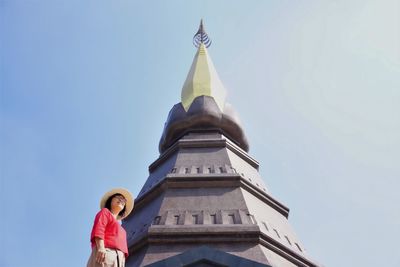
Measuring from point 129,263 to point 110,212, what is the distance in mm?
5990

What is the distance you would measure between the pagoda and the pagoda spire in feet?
0.91

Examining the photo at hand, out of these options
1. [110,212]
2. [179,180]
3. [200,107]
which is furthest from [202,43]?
[110,212]

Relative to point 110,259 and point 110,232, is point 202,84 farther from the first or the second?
point 110,259

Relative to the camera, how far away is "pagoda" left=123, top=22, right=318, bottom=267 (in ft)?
40.3

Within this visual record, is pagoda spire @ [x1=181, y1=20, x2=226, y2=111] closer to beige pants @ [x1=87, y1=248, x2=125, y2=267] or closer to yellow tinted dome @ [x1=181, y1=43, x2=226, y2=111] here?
yellow tinted dome @ [x1=181, y1=43, x2=226, y2=111]

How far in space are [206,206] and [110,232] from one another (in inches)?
298

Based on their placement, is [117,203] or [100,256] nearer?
[100,256]

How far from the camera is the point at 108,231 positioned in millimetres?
6836

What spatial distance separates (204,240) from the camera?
12.5 meters

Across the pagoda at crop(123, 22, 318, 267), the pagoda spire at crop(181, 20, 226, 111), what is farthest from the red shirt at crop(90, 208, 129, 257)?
the pagoda spire at crop(181, 20, 226, 111)

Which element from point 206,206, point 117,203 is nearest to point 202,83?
point 206,206

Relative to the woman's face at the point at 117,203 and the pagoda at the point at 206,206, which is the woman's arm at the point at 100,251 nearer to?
the woman's face at the point at 117,203

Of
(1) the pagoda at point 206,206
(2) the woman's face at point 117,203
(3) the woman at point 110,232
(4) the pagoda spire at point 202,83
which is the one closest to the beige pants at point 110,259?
(3) the woman at point 110,232

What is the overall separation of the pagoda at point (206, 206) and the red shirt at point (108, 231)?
455 centimetres
